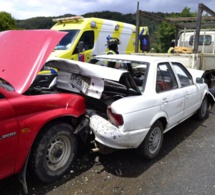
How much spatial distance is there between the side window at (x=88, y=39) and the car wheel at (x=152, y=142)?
5786 millimetres

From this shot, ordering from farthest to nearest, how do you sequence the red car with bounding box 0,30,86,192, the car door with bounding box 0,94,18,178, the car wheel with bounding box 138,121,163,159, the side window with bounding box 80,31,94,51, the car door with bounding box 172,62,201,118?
the side window with bounding box 80,31,94,51 → the car door with bounding box 172,62,201,118 → the car wheel with bounding box 138,121,163,159 → the red car with bounding box 0,30,86,192 → the car door with bounding box 0,94,18,178

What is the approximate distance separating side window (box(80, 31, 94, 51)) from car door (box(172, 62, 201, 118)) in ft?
15.8

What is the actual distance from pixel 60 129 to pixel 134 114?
968 mm

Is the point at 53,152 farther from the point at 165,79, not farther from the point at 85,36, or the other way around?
the point at 85,36

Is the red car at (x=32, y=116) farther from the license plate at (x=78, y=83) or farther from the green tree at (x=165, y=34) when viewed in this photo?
the green tree at (x=165, y=34)

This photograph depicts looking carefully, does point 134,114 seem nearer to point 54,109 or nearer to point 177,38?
point 54,109

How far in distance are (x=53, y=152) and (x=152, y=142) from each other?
1.53 meters

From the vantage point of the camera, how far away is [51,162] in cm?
315

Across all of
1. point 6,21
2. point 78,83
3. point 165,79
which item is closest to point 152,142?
point 165,79

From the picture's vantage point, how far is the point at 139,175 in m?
3.44

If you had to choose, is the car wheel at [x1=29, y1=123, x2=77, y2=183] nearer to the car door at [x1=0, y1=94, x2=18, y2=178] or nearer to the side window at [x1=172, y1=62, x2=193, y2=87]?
the car door at [x1=0, y1=94, x2=18, y2=178]

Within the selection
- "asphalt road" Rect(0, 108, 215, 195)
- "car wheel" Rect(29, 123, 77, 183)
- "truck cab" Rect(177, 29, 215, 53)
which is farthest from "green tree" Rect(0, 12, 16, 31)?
"car wheel" Rect(29, 123, 77, 183)

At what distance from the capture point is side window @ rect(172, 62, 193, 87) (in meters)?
4.70

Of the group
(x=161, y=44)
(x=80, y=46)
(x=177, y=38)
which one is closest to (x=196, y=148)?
(x=80, y=46)
